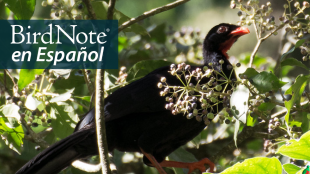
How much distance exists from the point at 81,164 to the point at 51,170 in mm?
457

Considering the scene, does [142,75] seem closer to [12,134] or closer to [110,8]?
[12,134]

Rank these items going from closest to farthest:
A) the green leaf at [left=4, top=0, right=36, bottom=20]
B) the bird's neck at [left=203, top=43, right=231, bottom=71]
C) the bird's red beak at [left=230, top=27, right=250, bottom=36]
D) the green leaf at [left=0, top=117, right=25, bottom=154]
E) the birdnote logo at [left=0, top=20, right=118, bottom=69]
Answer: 1. the green leaf at [left=4, top=0, right=36, bottom=20]
2. the green leaf at [left=0, top=117, right=25, bottom=154]
3. the birdnote logo at [left=0, top=20, right=118, bottom=69]
4. the bird's red beak at [left=230, top=27, right=250, bottom=36]
5. the bird's neck at [left=203, top=43, right=231, bottom=71]

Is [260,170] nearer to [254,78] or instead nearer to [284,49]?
[254,78]

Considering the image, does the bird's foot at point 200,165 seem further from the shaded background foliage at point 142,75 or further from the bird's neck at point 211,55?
the bird's neck at point 211,55

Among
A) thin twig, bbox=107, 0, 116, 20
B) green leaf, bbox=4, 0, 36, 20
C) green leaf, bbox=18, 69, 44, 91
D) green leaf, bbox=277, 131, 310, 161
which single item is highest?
green leaf, bbox=4, 0, 36, 20

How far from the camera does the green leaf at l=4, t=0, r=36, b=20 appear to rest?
3.25m

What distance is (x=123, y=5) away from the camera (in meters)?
8.87

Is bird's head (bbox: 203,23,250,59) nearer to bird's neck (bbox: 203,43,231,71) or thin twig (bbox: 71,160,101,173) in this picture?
bird's neck (bbox: 203,43,231,71)

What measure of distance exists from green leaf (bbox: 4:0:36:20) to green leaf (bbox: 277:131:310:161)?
237 centimetres

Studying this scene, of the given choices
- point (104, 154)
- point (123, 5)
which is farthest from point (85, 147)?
point (123, 5)

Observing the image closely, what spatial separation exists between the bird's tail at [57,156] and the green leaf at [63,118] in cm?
38

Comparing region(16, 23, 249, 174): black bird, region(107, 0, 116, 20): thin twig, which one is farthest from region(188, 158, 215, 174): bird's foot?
region(107, 0, 116, 20): thin twig

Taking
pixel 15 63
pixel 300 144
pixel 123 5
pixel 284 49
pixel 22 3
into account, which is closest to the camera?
pixel 300 144

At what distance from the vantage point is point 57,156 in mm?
3498
